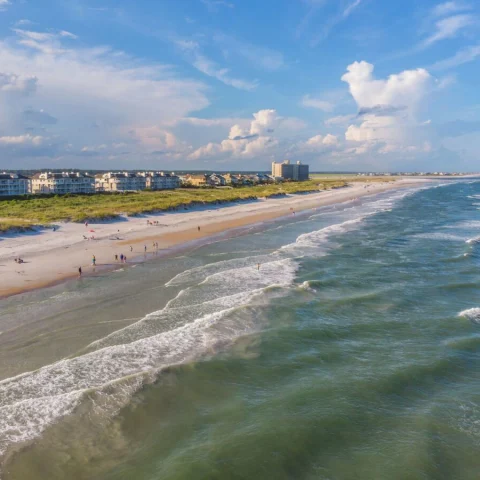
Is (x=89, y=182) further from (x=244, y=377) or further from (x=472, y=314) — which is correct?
(x=472, y=314)

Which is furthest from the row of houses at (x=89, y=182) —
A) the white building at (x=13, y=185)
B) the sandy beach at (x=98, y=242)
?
the sandy beach at (x=98, y=242)

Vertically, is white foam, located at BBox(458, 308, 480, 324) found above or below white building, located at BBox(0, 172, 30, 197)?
below

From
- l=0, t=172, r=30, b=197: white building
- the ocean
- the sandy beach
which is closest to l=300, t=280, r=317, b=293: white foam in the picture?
the ocean

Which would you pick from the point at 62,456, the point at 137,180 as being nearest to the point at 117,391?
the point at 62,456

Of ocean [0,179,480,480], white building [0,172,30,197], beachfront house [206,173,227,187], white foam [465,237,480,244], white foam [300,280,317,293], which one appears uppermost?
beachfront house [206,173,227,187]

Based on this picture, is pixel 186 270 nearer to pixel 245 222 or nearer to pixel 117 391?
pixel 117 391

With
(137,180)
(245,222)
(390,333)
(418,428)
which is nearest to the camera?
(418,428)

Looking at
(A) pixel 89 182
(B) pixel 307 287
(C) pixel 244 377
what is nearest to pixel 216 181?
(A) pixel 89 182

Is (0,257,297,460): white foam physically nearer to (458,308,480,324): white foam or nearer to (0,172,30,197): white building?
(458,308,480,324): white foam
